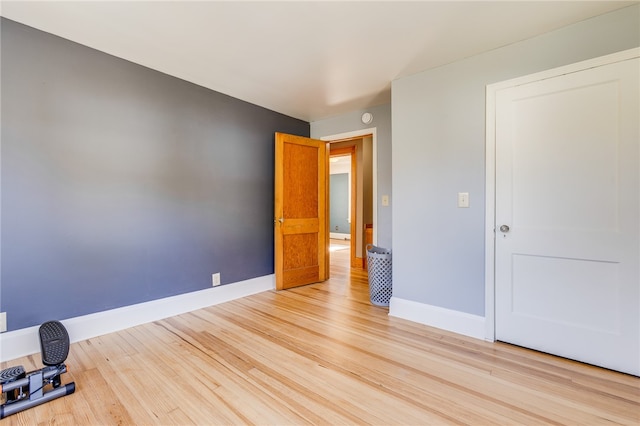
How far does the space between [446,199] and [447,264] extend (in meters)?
0.58

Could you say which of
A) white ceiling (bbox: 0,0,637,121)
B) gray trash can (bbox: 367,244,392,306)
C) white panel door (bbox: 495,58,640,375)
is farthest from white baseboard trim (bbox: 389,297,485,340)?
white ceiling (bbox: 0,0,637,121)

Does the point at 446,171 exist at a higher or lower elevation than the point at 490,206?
higher

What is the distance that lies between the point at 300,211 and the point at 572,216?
277 centimetres

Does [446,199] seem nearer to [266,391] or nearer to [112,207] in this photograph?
[266,391]

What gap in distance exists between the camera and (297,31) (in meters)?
2.06

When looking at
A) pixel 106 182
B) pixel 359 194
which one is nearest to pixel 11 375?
pixel 106 182

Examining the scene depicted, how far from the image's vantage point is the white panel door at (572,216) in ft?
5.98

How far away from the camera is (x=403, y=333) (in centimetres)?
243

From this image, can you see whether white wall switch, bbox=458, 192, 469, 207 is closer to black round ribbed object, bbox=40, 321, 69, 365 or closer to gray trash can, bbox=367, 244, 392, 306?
gray trash can, bbox=367, 244, 392, 306

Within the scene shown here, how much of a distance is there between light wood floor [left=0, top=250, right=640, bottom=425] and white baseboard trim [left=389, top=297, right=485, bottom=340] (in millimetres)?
99

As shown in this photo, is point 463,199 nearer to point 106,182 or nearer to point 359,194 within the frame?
point 359,194

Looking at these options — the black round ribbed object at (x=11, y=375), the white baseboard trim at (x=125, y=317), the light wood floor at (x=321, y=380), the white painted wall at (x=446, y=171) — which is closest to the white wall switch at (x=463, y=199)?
the white painted wall at (x=446, y=171)

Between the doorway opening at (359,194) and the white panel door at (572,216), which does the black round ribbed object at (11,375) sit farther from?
the doorway opening at (359,194)

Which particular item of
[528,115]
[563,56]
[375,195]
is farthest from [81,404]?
[563,56]
